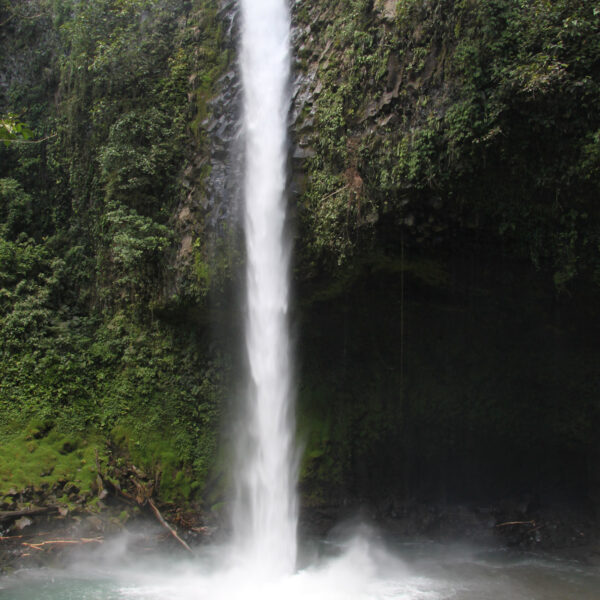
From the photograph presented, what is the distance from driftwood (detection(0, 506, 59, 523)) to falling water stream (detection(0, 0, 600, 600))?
1076 mm

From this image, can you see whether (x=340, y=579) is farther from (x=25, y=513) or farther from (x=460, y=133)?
(x=460, y=133)

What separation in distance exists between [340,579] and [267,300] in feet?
13.9

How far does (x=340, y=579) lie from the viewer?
7457 millimetres

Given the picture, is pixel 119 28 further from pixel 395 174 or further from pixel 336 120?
pixel 395 174

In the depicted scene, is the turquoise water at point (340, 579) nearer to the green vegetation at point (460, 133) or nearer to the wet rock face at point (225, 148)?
the green vegetation at point (460, 133)

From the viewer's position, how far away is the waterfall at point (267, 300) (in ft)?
28.2

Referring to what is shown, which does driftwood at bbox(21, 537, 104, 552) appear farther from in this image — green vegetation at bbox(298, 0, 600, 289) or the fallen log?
green vegetation at bbox(298, 0, 600, 289)

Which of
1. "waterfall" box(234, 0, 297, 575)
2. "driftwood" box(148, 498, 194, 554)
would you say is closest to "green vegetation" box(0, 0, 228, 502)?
"driftwood" box(148, 498, 194, 554)

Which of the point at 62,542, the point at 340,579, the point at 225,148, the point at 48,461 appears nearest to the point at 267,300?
the point at 225,148

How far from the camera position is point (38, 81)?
1283cm

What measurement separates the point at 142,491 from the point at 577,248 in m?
7.75

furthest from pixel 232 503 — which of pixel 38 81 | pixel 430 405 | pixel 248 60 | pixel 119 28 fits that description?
pixel 38 81

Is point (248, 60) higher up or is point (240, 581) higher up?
point (248, 60)

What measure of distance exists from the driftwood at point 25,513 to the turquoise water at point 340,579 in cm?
110
